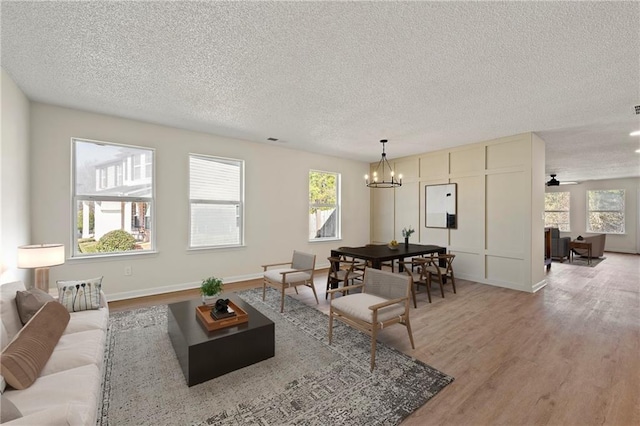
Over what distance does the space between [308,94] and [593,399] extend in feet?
12.1

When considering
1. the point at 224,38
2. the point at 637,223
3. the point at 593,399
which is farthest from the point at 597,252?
the point at 224,38

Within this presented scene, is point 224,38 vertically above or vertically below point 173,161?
above

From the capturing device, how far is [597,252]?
27.2ft

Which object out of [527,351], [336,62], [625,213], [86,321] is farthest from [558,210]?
[86,321]

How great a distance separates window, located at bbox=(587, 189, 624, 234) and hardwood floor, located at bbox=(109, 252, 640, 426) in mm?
6922

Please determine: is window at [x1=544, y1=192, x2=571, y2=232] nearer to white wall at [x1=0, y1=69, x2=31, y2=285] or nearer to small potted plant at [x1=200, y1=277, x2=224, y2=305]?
small potted plant at [x1=200, y1=277, x2=224, y2=305]

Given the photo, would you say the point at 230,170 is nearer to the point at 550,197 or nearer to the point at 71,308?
the point at 71,308

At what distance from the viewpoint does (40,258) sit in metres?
2.82

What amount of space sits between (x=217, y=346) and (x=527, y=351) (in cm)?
293

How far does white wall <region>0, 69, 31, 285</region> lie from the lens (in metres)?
2.66

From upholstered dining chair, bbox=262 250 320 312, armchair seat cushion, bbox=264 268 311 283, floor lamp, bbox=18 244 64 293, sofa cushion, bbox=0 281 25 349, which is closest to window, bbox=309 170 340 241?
upholstered dining chair, bbox=262 250 320 312

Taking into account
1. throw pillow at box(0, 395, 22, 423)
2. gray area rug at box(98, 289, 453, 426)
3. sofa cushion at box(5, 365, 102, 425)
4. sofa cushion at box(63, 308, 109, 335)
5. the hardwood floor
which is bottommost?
the hardwood floor

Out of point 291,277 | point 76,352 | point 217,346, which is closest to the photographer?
point 76,352

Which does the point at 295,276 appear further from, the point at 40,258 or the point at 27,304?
the point at 40,258
